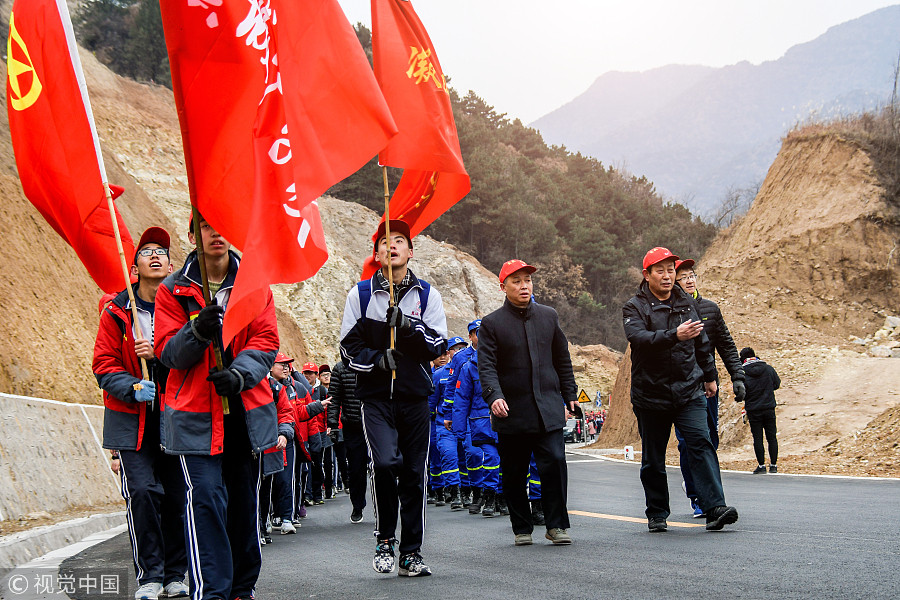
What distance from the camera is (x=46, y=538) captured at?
854 centimetres

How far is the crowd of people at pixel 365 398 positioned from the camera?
477 centimetres

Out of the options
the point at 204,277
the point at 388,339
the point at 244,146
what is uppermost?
the point at 244,146

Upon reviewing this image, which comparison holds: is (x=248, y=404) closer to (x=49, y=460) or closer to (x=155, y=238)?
(x=155, y=238)

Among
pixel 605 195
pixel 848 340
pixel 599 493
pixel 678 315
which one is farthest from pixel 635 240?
pixel 678 315

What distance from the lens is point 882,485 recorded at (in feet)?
39.0

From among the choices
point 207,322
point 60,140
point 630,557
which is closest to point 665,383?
point 630,557

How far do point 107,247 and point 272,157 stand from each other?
2234 millimetres

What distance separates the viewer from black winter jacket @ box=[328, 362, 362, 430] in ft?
36.9

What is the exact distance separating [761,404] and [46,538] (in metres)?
11.5

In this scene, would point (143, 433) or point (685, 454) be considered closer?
point (143, 433)

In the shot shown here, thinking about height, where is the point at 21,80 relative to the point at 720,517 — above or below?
above

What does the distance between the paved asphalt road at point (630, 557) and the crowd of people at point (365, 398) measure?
1.32 ft

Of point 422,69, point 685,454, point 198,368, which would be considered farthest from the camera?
point 685,454

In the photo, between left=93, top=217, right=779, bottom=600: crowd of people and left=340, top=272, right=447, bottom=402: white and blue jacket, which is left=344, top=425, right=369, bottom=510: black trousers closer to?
left=93, top=217, right=779, bottom=600: crowd of people
